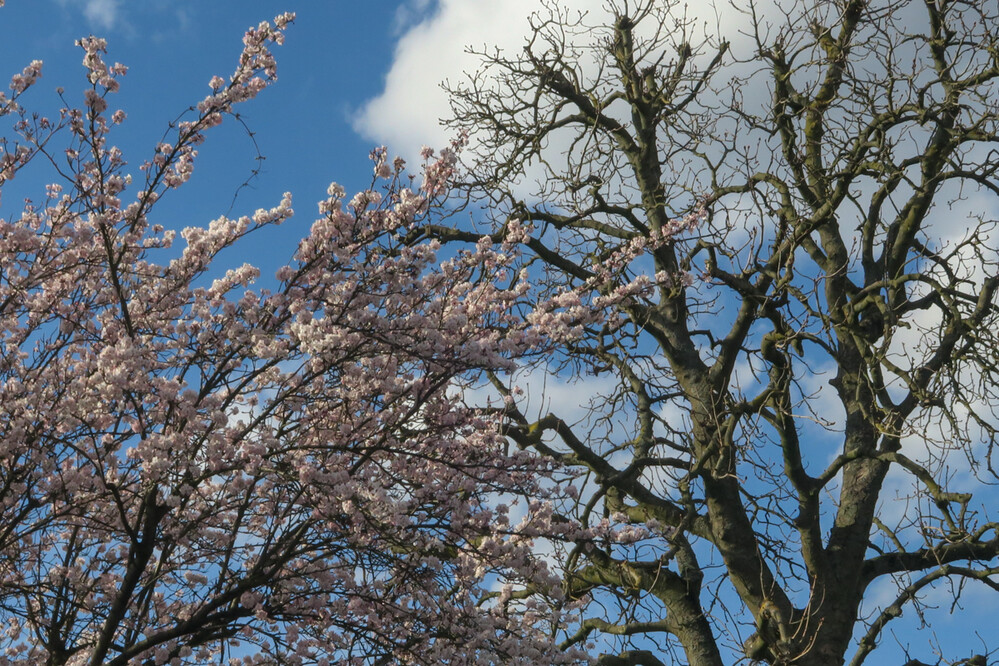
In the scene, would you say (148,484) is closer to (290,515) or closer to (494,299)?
(290,515)

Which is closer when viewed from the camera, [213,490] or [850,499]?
[213,490]

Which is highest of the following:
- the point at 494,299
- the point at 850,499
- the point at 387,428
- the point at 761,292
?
the point at 761,292

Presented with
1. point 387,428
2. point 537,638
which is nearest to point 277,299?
point 387,428

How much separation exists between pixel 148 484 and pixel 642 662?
5.31 m

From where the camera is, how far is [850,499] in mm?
9156

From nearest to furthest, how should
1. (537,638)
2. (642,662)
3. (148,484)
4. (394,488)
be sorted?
(148,484), (394,488), (537,638), (642,662)

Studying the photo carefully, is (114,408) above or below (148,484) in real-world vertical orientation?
above

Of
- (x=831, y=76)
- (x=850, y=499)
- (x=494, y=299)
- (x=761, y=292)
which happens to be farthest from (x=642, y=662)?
(x=831, y=76)

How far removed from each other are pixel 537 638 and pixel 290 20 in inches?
184

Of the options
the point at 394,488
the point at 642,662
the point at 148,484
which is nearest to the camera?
the point at 148,484

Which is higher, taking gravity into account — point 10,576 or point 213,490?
point 213,490

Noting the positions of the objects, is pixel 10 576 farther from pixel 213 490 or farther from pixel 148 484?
pixel 148 484

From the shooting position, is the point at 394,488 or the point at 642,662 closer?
the point at 394,488

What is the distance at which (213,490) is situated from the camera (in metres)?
7.27
